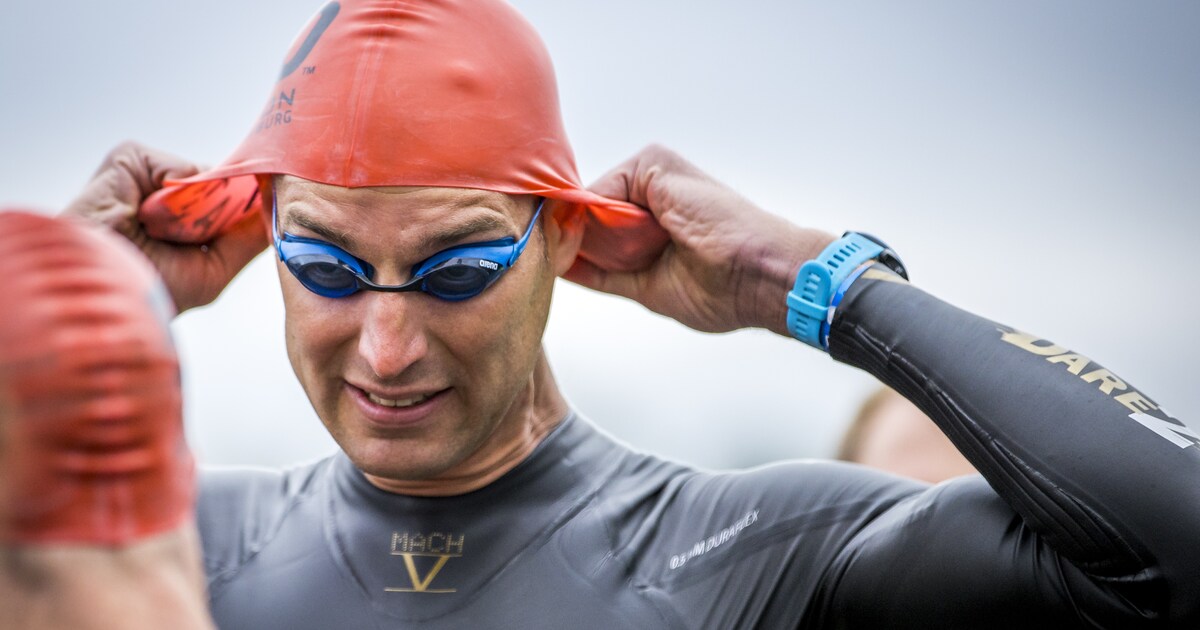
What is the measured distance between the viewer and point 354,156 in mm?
2625

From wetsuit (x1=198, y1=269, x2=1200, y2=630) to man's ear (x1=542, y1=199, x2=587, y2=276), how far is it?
1.52 ft

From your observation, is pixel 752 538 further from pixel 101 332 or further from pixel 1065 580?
pixel 101 332

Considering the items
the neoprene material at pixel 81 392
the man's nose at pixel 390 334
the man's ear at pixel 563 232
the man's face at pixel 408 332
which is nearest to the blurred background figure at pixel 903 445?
the man's ear at pixel 563 232

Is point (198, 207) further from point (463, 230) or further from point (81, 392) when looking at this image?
point (81, 392)

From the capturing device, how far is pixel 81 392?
2.97ft

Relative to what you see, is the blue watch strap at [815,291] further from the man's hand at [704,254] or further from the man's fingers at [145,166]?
the man's fingers at [145,166]

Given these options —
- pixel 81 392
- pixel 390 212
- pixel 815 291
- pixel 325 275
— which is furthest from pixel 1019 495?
pixel 81 392

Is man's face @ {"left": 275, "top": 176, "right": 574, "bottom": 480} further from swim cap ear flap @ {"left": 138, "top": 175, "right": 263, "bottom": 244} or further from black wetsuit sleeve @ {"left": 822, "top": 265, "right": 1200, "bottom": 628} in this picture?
black wetsuit sleeve @ {"left": 822, "top": 265, "right": 1200, "bottom": 628}

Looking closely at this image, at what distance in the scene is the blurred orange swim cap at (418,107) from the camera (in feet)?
8.70

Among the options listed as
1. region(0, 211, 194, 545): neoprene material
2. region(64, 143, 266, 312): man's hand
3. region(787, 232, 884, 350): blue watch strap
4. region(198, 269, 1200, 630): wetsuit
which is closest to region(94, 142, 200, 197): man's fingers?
region(64, 143, 266, 312): man's hand

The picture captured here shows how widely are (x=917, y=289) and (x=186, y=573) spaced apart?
2.11 m

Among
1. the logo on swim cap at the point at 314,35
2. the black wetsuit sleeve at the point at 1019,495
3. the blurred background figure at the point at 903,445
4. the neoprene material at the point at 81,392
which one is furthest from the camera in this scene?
the blurred background figure at the point at 903,445

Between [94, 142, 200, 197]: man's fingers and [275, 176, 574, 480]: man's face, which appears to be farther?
[94, 142, 200, 197]: man's fingers

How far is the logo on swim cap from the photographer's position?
288cm
